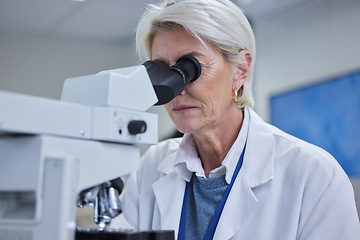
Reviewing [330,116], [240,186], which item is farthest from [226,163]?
[330,116]

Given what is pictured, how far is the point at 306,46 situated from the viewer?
4.42m

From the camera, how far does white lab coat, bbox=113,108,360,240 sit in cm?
116

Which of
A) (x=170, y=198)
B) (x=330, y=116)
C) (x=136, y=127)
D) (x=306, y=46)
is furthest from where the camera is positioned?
(x=306, y=46)

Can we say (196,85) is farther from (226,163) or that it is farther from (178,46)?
(226,163)

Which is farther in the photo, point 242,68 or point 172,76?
point 242,68

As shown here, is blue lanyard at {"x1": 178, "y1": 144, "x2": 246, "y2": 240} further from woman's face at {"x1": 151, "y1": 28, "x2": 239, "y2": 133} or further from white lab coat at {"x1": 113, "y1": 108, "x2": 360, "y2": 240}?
woman's face at {"x1": 151, "y1": 28, "x2": 239, "y2": 133}

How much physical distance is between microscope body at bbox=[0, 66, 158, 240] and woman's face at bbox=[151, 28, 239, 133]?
398 mm

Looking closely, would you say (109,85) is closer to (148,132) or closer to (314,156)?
(148,132)

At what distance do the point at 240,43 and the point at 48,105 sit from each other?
2.51ft

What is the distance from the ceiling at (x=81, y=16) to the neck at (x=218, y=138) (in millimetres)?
2684

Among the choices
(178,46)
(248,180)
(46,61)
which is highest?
(46,61)

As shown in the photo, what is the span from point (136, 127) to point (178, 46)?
499 mm

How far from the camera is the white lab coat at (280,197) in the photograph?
3.80 feet

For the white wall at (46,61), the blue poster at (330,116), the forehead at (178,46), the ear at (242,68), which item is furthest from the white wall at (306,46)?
the forehead at (178,46)
